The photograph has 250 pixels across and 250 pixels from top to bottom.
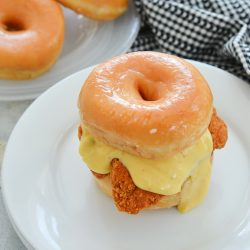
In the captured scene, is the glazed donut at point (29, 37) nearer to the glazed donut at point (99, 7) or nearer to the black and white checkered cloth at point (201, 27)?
the glazed donut at point (99, 7)

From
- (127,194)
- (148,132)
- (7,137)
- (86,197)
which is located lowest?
(7,137)

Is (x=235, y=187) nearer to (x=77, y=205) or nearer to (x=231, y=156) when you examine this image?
(x=231, y=156)

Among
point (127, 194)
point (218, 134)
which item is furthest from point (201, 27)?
point (127, 194)

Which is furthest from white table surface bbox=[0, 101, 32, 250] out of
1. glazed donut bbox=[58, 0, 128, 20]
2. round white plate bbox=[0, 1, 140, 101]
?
glazed donut bbox=[58, 0, 128, 20]

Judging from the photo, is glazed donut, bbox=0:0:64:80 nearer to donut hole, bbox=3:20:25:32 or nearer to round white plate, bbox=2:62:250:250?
donut hole, bbox=3:20:25:32

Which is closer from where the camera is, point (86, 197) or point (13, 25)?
point (86, 197)

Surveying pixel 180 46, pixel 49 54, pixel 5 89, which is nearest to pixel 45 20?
pixel 49 54

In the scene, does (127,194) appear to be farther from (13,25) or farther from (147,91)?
(13,25)

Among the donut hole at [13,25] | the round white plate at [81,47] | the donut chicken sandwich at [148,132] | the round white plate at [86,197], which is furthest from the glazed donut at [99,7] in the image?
the donut chicken sandwich at [148,132]
